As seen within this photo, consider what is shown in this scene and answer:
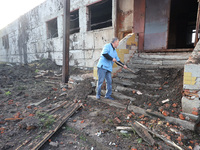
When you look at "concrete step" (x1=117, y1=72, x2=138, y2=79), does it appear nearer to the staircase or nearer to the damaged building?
the staircase

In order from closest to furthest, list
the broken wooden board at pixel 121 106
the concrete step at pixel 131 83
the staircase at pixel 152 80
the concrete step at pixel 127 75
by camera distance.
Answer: the broken wooden board at pixel 121 106 < the staircase at pixel 152 80 < the concrete step at pixel 131 83 < the concrete step at pixel 127 75

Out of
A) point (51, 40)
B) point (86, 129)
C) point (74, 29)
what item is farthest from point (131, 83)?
point (51, 40)

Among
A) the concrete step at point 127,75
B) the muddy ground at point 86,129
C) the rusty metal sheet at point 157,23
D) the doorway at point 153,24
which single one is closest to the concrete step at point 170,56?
the doorway at point 153,24

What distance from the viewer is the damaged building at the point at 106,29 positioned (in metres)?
5.65

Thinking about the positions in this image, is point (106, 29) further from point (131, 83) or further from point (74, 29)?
point (131, 83)

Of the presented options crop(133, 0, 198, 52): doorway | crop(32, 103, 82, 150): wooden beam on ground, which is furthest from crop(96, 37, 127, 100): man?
crop(133, 0, 198, 52): doorway

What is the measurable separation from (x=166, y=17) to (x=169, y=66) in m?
2.45

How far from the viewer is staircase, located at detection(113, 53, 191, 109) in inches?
138

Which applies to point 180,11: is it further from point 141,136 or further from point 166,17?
point 141,136

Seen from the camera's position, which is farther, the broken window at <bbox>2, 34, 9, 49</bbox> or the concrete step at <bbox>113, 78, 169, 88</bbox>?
the broken window at <bbox>2, 34, 9, 49</bbox>

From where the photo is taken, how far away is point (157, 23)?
5703mm

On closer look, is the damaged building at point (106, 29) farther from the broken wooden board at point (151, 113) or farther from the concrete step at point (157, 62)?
the broken wooden board at point (151, 113)

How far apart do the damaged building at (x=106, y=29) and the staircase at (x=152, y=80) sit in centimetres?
43

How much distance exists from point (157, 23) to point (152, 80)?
9.99 ft
